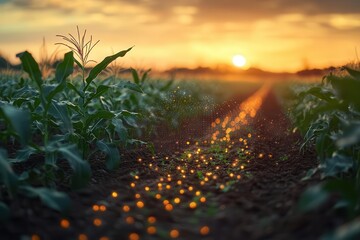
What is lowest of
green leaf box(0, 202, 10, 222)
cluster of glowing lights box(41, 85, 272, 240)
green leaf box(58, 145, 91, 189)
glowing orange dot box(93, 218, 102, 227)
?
cluster of glowing lights box(41, 85, 272, 240)

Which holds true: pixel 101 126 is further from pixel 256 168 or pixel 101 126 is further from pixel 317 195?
pixel 317 195

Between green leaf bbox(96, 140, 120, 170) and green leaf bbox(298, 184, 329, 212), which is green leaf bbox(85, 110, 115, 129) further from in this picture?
green leaf bbox(298, 184, 329, 212)

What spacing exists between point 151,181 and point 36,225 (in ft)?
5.39

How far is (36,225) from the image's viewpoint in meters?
2.74

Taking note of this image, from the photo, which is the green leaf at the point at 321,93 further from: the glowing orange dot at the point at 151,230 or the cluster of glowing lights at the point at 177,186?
the glowing orange dot at the point at 151,230

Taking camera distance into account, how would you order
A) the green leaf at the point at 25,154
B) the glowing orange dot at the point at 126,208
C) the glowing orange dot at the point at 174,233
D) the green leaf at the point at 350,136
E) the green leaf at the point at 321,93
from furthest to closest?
the green leaf at the point at 321,93 → the green leaf at the point at 25,154 → the glowing orange dot at the point at 126,208 → the glowing orange dot at the point at 174,233 → the green leaf at the point at 350,136

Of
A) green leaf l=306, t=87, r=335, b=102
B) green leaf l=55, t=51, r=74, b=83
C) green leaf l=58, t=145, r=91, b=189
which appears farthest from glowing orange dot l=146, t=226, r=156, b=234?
green leaf l=306, t=87, r=335, b=102

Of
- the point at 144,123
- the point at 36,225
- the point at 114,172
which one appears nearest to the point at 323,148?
the point at 114,172

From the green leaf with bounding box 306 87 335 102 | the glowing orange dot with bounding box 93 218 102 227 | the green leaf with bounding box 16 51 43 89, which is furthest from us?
the green leaf with bounding box 306 87 335 102

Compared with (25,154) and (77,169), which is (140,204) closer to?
(77,169)

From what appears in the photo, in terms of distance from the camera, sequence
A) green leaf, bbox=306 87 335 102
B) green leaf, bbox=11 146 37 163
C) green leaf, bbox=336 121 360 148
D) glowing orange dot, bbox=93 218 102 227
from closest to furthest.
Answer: green leaf, bbox=336 121 360 148 < glowing orange dot, bbox=93 218 102 227 < green leaf, bbox=11 146 37 163 < green leaf, bbox=306 87 335 102

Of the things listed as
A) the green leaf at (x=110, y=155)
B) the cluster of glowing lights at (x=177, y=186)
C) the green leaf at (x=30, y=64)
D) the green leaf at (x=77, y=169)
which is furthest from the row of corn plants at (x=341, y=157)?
the green leaf at (x=30, y=64)

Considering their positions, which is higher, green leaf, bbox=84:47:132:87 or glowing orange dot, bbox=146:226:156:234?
green leaf, bbox=84:47:132:87

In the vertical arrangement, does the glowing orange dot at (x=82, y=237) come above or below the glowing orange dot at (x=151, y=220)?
above
